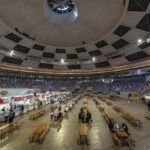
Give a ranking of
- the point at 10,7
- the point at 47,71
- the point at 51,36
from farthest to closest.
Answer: the point at 47,71
the point at 51,36
the point at 10,7

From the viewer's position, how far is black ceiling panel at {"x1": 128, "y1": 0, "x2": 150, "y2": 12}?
7714 mm

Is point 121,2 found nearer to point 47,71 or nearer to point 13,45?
point 13,45

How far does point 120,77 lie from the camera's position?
32594 millimetres

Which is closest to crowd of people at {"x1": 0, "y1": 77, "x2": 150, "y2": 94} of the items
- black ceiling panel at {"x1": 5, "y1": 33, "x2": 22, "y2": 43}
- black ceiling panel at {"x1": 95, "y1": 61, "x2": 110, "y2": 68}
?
black ceiling panel at {"x1": 95, "y1": 61, "x2": 110, "y2": 68}

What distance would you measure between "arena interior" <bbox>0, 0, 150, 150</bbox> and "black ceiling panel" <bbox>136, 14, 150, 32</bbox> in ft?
0.32

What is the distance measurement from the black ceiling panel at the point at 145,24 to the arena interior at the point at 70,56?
0.10m

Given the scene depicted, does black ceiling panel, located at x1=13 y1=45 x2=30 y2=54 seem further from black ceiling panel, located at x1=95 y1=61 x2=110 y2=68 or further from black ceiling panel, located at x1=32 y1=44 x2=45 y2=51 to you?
black ceiling panel, located at x1=95 y1=61 x2=110 y2=68

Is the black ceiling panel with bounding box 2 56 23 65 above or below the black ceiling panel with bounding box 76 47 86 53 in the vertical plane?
below

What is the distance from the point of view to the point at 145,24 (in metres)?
10.5

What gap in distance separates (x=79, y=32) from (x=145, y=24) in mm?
8341

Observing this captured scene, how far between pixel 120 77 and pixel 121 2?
1139 inches

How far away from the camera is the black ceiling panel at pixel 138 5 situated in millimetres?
7714

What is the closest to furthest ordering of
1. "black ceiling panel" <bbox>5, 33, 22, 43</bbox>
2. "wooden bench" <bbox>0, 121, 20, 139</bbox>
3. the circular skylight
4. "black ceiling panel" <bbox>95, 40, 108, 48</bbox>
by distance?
"wooden bench" <bbox>0, 121, 20, 139</bbox>, the circular skylight, "black ceiling panel" <bbox>5, 33, 22, 43</bbox>, "black ceiling panel" <bbox>95, 40, 108, 48</bbox>

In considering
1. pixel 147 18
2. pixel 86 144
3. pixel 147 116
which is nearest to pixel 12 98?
pixel 86 144
